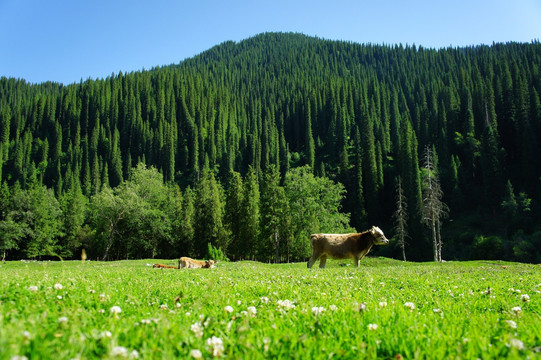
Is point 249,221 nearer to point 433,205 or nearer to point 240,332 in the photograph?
point 433,205

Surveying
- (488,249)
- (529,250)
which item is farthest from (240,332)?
(488,249)

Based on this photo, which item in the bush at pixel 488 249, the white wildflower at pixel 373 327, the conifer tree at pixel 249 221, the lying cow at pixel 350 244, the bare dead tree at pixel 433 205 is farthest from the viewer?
the conifer tree at pixel 249 221

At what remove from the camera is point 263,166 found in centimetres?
13012

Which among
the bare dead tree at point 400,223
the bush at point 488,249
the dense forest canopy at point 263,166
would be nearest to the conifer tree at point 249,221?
the dense forest canopy at point 263,166

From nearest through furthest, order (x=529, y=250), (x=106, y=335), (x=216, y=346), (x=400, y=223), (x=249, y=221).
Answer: (x=216, y=346), (x=106, y=335), (x=529, y=250), (x=249, y=221), (x=400, y=223)

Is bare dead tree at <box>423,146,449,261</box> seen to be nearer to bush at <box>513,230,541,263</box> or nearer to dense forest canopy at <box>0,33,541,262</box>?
dense forest canopy at <box>0,33,541,262</box>

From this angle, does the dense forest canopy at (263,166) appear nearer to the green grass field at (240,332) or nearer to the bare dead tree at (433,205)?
the bare dead tree at (433,205)

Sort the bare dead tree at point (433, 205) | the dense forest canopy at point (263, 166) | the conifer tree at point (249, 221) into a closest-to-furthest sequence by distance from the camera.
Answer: the bare dead tree at point (433, 205) < the conifer tree at point (249, 221) < the dense forest canopy at point (263, 166)

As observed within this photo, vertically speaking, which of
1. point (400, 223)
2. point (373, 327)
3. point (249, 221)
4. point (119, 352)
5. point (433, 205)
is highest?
point (433, 205)

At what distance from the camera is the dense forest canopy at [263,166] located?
59.5m

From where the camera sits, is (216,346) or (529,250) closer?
(216,346)

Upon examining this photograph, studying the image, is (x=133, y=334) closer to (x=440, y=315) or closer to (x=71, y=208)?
(x=440, y=315)

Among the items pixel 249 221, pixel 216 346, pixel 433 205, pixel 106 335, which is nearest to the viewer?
pixel 216 346

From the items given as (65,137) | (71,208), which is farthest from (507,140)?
(65,137)
